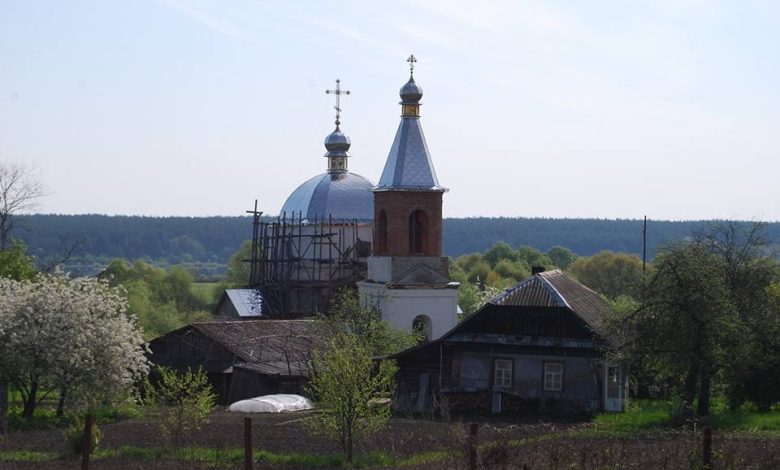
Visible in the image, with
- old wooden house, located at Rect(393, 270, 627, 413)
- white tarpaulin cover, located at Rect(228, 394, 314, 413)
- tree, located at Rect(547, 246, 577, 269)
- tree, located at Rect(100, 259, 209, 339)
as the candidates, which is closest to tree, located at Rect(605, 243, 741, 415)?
old wooden house, located at Rect(393, 270, 627, 413)

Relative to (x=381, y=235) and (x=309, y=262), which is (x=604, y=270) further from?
(x=381, y=235)

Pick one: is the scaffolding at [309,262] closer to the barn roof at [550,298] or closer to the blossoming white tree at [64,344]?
the barn roof at [550,298]

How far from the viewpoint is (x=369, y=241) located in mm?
58000

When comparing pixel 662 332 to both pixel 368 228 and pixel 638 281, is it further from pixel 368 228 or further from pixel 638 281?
pixel 368 228

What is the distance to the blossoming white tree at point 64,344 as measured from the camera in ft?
117

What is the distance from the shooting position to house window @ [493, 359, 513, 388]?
37812 mm

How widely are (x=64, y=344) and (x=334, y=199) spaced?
24668 millimetres

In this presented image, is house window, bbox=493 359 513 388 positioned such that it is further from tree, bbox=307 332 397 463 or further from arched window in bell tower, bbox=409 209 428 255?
tree, bbox=307 332 397 463

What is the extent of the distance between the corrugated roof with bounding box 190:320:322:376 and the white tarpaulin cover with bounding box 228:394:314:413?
374cm

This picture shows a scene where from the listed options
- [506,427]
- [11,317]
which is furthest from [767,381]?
[11,317]

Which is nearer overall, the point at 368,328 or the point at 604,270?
the point at 368,328

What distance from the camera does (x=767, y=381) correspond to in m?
32.4

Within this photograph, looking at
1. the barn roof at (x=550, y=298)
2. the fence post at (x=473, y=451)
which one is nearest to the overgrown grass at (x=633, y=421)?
the barn roof at (x=550, y=298)

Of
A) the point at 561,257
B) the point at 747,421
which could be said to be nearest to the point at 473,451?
the point at 747,421
